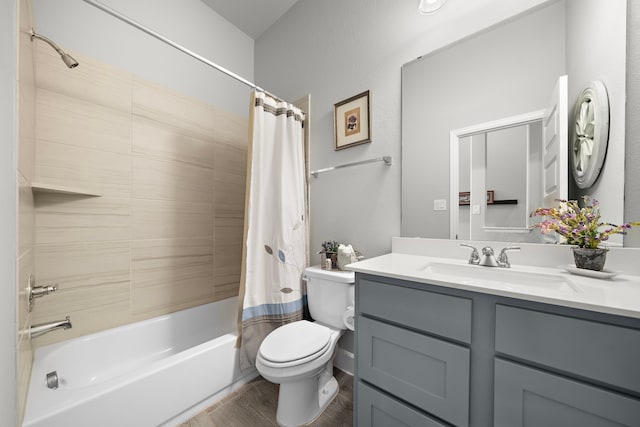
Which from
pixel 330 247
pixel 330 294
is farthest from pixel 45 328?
pixel 330 247

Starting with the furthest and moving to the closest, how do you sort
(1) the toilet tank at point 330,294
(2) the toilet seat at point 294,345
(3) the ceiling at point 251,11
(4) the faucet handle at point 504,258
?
(3) the ceiling at point 251,11
(1) the toilet tank at point 330,294
(2) the toilet seat at point 294,345
(4) the faucet handle at point 504,258

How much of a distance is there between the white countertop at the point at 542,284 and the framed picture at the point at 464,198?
300 millimetres

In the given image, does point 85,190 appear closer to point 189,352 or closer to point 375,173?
point 189,352

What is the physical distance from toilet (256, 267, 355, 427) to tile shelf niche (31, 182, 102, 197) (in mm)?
1281

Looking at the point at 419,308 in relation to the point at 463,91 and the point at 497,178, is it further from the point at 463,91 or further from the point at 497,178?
the point at 463,91

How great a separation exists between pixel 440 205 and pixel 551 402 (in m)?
0.87

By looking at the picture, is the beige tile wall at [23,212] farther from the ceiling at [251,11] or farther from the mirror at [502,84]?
the mirror at [502,84]

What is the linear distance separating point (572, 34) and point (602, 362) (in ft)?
4.01

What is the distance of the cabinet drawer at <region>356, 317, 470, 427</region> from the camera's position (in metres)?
0.77

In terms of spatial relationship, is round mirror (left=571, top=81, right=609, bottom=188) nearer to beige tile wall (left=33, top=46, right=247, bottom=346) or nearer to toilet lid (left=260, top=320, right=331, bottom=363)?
toilet lid (left=260, top=320, right=331, bottom=363)

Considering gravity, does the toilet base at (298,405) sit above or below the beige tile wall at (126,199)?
below

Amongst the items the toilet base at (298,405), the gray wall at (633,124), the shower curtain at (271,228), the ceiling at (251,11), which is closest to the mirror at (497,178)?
the gray wall at (633,124)

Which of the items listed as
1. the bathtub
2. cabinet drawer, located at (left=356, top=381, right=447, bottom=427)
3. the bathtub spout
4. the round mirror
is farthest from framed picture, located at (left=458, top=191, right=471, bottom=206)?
the bathtub spout

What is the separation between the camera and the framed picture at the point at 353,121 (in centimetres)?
158
